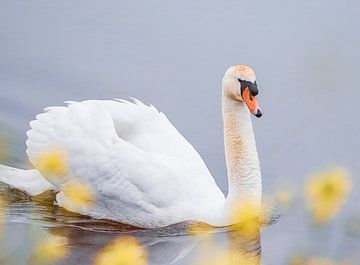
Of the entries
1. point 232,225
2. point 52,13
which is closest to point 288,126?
point 232,225

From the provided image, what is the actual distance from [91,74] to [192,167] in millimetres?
1313

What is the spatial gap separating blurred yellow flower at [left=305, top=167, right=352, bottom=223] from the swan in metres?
0.31

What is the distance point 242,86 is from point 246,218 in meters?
0.56

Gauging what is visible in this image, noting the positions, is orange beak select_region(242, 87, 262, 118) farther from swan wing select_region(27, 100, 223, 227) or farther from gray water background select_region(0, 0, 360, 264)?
gray water background select_region(0, 0, 360, 264)

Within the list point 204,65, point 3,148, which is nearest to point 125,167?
point 3,148

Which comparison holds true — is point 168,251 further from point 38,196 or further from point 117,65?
point 117,65

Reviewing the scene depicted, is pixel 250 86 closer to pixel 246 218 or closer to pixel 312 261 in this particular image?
pixel 246 218

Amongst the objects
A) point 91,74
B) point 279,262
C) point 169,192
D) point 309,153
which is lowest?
point 279,262

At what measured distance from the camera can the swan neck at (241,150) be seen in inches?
156

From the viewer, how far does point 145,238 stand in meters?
3.90

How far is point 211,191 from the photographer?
4.03 meters

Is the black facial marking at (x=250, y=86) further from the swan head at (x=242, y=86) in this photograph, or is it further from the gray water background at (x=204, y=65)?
the gray water background at (x=204, y=65)

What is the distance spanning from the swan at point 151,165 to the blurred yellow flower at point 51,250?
0.31 m

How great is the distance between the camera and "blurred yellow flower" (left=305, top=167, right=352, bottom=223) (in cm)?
343
